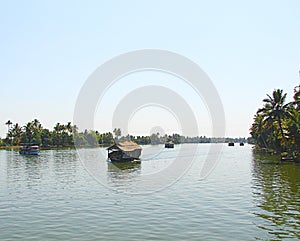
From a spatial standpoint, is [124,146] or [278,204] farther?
[124,146]

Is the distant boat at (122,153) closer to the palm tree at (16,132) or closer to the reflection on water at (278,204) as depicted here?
the reflection on water at (278,204)

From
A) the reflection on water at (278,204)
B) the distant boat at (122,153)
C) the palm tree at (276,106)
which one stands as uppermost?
the palm tree at (276,106)

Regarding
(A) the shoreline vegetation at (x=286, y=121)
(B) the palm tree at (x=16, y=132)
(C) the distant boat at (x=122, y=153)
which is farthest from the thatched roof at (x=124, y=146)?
(B) the palm tree at (x=16, y=132)

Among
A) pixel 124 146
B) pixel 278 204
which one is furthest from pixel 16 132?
pixel 278 204

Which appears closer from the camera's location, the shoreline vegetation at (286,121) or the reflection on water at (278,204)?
the reflection on water at (278,204)

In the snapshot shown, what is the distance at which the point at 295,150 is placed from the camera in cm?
6494

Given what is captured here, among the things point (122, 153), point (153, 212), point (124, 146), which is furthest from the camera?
point (124, 146)

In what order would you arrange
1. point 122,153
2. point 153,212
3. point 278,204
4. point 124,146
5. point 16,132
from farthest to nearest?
point 16,132, point 124,146, point 122,153, point 278,204, point 153,212

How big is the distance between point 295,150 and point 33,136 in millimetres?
143246

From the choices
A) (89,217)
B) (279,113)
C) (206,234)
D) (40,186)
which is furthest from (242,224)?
(279,113)

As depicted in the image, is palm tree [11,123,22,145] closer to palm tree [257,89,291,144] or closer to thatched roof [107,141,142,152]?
thatched roof [107,141,142,152]

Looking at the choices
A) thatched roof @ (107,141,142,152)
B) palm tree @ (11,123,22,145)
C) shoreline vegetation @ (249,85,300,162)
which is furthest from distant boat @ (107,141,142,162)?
palm tree @ (11,123,22,145)

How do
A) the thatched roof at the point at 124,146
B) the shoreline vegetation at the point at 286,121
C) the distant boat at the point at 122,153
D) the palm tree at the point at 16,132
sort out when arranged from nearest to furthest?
the shoreline vegetation at the point at 286,121 < the distant boat at the point at 122,153 < the thatched roof at the point at 124,146 < the palm tree at the point at 16,132

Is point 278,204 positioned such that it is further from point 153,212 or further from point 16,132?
point 16,132
